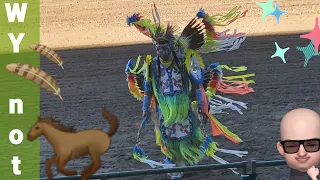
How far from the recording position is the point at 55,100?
14.0 metres

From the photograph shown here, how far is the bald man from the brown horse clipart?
1.17 metres

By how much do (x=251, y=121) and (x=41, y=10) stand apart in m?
11.5

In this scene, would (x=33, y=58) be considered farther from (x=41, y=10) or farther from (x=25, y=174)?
(x=25, y=174)

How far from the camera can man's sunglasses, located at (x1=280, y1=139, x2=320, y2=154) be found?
3.43 m

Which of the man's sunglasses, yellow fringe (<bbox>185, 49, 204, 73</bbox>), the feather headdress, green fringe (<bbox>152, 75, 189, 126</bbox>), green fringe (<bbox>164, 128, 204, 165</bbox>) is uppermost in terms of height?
the feather headdress

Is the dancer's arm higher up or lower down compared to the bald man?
higher up

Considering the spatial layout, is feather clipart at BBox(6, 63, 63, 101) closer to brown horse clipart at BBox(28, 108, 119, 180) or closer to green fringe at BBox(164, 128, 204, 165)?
brown horse clipart at BBox(28, 108, 119, 180)

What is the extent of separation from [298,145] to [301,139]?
3cm

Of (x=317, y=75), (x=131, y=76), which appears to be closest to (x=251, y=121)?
(x=317, y=75)

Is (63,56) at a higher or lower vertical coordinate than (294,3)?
lower

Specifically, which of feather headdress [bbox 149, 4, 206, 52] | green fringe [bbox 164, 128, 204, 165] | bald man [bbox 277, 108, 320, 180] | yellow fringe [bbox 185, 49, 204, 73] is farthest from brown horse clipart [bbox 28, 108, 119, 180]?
green fringe [bbox 164, 128, 204, 165]

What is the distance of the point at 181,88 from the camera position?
769 cm

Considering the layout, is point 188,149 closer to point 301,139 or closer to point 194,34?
point 194,34

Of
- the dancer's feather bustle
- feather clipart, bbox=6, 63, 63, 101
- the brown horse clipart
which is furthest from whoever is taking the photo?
the dancer's feather bustle
